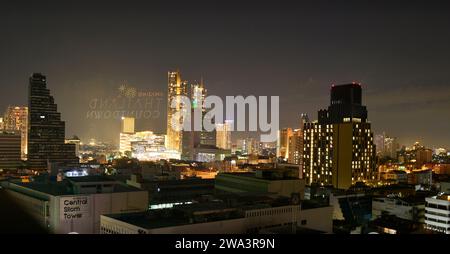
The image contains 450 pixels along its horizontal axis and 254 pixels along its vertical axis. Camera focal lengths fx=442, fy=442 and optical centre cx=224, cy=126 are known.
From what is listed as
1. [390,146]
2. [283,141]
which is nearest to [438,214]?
[283,141]

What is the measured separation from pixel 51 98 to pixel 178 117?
15.9m

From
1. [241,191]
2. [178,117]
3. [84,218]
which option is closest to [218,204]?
[84,218]

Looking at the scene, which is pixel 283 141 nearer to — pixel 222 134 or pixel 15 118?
pixel 222 134

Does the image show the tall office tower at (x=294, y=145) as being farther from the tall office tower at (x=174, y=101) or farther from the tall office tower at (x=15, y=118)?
the tall office tower at (x=15, y=118)

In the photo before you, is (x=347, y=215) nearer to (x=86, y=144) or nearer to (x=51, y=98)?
(x=51, y=98)

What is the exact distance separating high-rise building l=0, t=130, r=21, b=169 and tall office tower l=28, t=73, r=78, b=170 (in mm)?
2663

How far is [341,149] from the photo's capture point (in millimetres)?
24328

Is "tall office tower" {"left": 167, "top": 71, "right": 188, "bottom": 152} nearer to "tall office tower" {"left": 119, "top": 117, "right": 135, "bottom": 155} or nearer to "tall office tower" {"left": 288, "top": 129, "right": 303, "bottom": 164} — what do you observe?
"tall office tower" {"left": 119, "top": 117, "right": 135, "bottom": 155}

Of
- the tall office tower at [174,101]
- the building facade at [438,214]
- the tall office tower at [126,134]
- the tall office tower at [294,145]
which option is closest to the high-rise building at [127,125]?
the tall office tower at [126,134]

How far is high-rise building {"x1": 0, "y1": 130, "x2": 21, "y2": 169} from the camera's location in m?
32.0

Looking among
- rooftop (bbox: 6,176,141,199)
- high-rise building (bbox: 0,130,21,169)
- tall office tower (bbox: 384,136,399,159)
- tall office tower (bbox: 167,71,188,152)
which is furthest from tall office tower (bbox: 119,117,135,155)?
rooftop (bbox: 6,176,141,199)

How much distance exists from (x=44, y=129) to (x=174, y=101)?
54.7ft

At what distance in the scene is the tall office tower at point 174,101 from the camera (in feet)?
161
